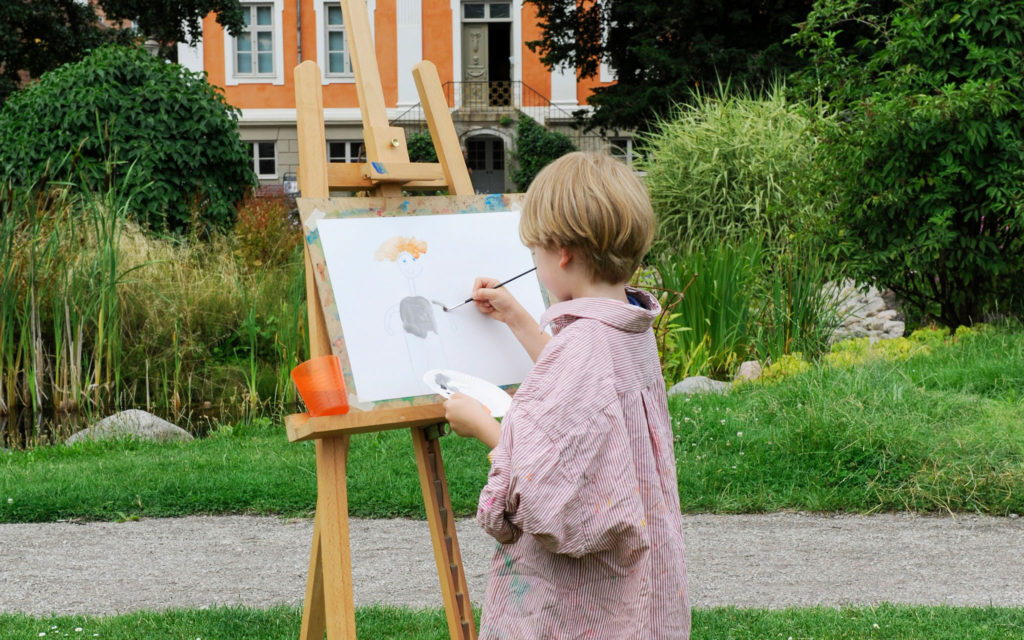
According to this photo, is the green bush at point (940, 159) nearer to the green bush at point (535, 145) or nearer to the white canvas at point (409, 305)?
the white canvas at point (409, 305)

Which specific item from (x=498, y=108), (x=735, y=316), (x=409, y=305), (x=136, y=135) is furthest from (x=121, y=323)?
(x=498, y=108)

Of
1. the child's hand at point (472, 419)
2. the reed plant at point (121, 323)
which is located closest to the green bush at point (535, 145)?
the reed plant at point (121, 323)

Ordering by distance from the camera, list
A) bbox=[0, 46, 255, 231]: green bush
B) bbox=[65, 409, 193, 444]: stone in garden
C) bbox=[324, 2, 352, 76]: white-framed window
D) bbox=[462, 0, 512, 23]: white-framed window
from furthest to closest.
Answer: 1. bbox=[462, 0, 512, 23]: white-framed window
2. bbox=[324, 2, 352, 76]: white-framed window
3. bbox=[0, 46, 255, 231]: green bush
4. bbox=[65, 409, 193, 444]: stone in garden

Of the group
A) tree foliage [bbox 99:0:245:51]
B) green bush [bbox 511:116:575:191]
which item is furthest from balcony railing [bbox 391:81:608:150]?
tree foliage [bbox 99:0:245:51]

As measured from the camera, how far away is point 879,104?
755 centimetres

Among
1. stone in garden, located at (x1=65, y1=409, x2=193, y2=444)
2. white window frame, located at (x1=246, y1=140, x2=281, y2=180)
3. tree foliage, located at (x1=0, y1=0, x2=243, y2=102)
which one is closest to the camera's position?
stone in garden, located at (x1=65, y1=409, x2=193, y2=444)

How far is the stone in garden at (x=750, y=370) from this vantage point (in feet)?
24.5

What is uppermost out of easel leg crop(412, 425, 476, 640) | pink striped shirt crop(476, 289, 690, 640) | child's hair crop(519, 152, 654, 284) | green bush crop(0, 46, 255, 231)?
green bush crop(0, 46, 255, 231)

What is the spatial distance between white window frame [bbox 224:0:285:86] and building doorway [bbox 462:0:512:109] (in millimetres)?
5154

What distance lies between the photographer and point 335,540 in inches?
107

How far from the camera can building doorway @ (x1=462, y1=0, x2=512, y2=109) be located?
28.9 m

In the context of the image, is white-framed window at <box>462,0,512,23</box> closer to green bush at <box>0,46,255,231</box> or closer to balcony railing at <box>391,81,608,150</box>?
balcony railing at <box>391,81,608,150</box>

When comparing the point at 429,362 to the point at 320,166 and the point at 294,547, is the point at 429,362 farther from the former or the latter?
the point at 294,547

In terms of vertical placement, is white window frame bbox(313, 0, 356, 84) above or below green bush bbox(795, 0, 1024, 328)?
above
